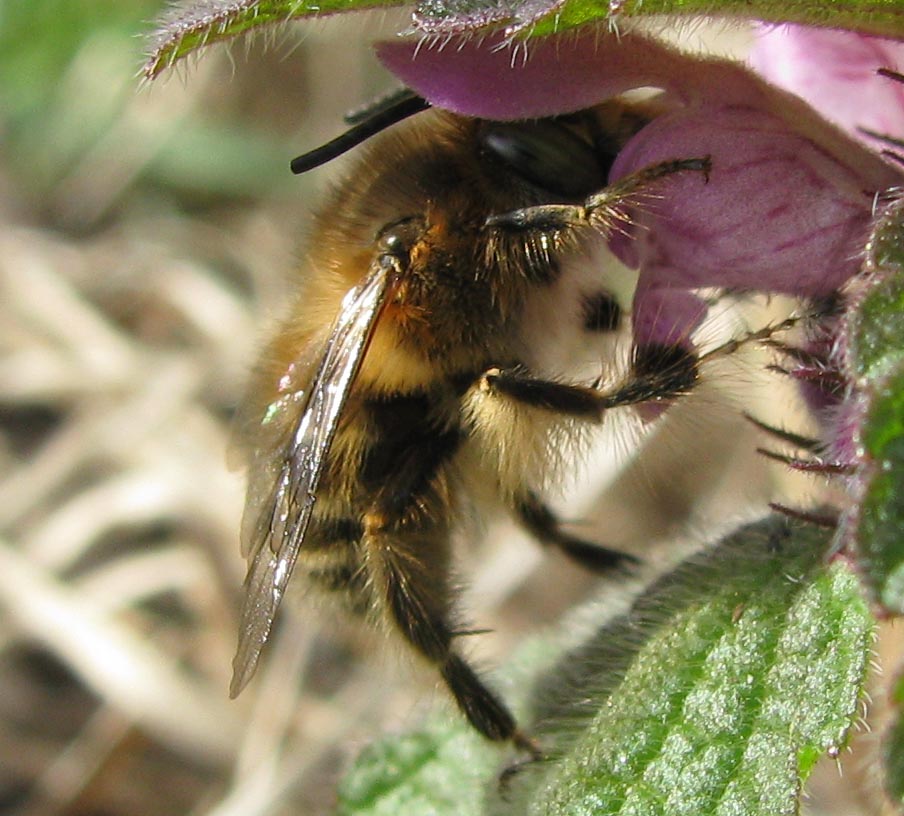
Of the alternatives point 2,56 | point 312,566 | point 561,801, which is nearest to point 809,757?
point 561,801

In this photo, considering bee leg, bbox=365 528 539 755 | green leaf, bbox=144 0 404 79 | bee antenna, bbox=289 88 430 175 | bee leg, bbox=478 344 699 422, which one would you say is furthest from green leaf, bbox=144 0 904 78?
bee leg, bbox=365 528 539 755

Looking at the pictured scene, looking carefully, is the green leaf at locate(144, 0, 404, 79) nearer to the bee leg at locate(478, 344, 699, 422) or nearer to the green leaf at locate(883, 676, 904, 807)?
the bee leg at locate(478, 344, 699, 422)

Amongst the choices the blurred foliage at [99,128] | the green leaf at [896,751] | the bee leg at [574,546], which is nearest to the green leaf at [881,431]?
the green leaf at [896,751]

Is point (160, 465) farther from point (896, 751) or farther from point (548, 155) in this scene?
point (896, 751)

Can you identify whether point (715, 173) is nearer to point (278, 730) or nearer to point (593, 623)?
point (593, 623)

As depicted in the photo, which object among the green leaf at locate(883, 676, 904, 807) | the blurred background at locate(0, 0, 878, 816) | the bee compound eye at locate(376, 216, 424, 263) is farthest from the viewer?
the blurred background at locate(0, 0, 878, 816)

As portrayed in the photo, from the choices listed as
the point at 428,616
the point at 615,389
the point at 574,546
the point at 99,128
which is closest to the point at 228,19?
the point at 615,389
